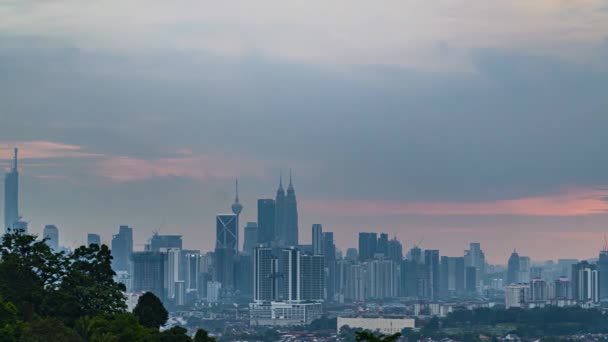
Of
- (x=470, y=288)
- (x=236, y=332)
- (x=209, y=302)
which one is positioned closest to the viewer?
(x=236, y=332)

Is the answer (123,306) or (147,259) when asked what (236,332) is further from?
(123,306)

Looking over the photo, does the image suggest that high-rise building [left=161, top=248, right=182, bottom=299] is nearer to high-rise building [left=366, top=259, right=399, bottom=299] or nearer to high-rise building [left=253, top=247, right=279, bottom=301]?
high-rise building [left=253, top=247, right=279, bottom=301]

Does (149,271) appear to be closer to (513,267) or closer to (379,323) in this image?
(379,323)

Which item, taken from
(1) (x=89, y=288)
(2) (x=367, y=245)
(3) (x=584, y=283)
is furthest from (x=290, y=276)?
(1) (x=89, y=288)

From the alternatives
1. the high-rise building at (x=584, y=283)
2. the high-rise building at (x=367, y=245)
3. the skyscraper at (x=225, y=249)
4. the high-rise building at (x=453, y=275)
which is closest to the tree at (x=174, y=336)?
the high-rise building at (x=584, y=283)

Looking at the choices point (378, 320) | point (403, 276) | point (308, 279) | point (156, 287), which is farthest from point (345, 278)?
point (378, 320)

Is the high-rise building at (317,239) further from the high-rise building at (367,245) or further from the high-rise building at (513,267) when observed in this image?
the high-rise building at (513,267)
